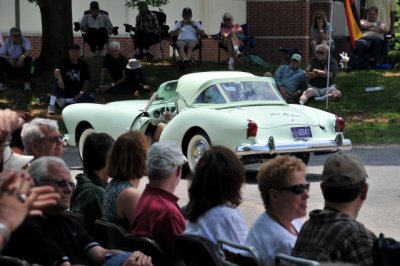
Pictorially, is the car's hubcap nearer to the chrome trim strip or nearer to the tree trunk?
the chrome trim strip

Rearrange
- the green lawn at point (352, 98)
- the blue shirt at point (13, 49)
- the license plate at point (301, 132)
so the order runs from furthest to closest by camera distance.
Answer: the blue shirt at point (13, 49)
the green lawn at point (352, 98)
the license plate at point (301, 132)

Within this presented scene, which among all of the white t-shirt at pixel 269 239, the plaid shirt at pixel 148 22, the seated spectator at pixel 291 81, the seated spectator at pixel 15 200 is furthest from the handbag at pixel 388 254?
the plaid shirt at pixel 148 22

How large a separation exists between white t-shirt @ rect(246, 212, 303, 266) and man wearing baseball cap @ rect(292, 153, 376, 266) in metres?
0.30

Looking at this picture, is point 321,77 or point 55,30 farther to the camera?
point 55,30

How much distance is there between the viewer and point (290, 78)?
861 inches

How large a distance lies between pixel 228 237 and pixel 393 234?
183 inches

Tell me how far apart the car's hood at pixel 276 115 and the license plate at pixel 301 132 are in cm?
10

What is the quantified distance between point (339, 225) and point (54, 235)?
171cm

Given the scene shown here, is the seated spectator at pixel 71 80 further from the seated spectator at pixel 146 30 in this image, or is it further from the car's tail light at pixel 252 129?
the car's tail light at pixel 252 129

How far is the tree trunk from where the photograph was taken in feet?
79.6

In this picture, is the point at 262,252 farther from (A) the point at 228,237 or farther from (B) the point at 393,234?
(B) the point at 393,234

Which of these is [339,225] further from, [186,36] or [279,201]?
[186,36]

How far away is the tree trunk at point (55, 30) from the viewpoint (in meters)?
24.2

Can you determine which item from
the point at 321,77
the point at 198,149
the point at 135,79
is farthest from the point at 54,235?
the point at 135,79
